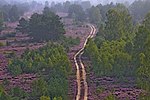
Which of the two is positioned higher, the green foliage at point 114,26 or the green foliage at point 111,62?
the green foliage at point 114,26

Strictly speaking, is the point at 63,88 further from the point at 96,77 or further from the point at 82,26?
the point at 82,26

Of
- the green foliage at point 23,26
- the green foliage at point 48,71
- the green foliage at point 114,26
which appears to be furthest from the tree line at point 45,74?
the green foliage at point 23,26

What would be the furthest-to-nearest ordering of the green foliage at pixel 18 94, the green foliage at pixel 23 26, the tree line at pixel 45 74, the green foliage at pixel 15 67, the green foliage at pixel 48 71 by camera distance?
the green foliage at pixel 23 26 < the green foliage at pixel 15 67 < the green foliage at pixel 18 94 < the green foliage at pixel 48 71 < the tree line at pixel 45 74

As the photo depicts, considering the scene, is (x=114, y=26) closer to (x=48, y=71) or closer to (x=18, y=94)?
(x=48, y=71)

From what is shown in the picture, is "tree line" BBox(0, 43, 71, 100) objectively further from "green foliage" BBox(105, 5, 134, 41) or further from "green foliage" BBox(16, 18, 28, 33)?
"green foliage" BBox(16, 18, 28, 33)

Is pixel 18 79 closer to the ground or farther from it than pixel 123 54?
closer to the ground

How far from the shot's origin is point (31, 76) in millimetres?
53031

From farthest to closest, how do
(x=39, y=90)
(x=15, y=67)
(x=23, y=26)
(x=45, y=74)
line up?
(x=23, y=26) → (x=15, y=67) → (x=45, y=74) → (x=39, y=90)

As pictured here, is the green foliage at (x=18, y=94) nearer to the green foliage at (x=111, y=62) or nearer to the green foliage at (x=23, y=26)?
the green foliage at (x=111, y=62)

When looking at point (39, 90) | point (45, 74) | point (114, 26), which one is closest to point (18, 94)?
point (39, 90)

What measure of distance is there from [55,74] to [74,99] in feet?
32.7

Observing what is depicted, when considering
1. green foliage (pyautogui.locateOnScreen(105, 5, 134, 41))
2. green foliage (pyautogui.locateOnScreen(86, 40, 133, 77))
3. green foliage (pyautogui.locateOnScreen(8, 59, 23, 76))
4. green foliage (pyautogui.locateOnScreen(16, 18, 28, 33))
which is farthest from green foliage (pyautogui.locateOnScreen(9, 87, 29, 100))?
green foliage (pyautogui.locateOnScreen(16, 18, 28, 33))

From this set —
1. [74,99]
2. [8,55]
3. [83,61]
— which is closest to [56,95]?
[74,99]

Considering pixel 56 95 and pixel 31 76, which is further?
pixel 31 76
